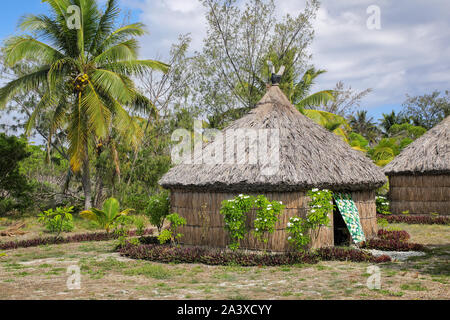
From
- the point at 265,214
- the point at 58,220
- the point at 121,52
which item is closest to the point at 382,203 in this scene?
the point at 265,214

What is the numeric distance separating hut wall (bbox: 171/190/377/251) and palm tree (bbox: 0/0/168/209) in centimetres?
612

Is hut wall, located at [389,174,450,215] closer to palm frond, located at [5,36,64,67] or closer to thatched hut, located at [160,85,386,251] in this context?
thatched hut, located at [160,85,386,251]

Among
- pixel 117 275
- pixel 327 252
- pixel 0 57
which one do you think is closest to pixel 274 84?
pixel 327 252

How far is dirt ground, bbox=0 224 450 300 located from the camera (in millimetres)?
6758

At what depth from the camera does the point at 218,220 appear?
1059 centimetres

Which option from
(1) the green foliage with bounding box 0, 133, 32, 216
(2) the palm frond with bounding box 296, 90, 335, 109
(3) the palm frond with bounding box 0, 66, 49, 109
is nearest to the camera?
(3) the palm frond with bounding box 0, 66, 49, 109

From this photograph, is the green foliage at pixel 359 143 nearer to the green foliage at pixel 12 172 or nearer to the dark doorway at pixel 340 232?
the dark doorway at pixel 340 232

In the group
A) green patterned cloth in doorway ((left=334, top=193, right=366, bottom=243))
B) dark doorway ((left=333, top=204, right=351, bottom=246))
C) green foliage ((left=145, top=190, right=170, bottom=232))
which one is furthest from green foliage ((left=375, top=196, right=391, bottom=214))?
green foliage ((left=145, top=190, right=170, bottom=232))

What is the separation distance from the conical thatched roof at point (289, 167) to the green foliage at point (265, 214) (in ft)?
1.42

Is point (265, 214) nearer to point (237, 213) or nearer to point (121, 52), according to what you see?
point (237, 213)

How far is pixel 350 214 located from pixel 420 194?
8.14m

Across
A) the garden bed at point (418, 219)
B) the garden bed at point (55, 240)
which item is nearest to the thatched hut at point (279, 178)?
the garden bed at point (55, 240)

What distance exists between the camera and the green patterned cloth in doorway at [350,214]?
1102 cm

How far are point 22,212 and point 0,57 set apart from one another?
7877mm
